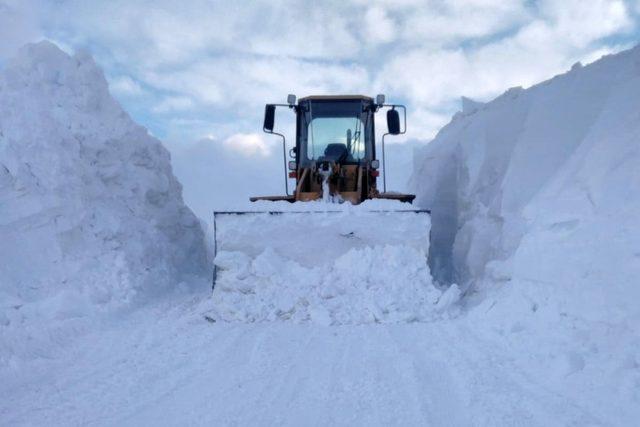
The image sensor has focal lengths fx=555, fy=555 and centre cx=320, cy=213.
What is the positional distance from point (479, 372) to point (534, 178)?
397cm

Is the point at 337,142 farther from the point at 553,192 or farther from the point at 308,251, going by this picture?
the point at 553,192

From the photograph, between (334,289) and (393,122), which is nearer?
(334,289)

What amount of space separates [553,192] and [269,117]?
171 inches

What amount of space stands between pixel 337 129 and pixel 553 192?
12.5 ft

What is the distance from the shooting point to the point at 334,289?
6297 mm

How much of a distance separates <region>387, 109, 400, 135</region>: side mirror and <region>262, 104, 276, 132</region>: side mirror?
180 cm

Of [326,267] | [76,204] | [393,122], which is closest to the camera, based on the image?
[326,267]

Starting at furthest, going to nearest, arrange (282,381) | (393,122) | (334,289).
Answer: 1. (393,122)
2. (334,289)
3. (282,381)

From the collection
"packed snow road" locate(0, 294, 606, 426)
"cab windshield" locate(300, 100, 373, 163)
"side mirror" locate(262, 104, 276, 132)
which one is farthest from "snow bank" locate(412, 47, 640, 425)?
"side mirror" locate(262, 104, 276, 132)

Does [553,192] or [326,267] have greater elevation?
[553,192]

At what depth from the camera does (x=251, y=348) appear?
485 cm

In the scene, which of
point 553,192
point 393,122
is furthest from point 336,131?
point 553,192

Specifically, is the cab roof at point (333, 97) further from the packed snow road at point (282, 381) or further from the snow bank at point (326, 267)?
the packed snow road at point (282, 381)

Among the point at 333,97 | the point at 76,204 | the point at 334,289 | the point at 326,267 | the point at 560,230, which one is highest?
the point at 333,97
